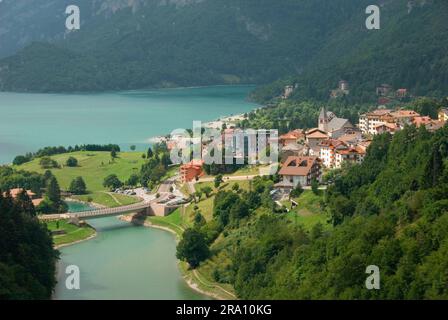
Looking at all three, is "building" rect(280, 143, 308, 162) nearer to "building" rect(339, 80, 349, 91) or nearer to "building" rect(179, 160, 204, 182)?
"building" rect(179, 160, 204, 182)

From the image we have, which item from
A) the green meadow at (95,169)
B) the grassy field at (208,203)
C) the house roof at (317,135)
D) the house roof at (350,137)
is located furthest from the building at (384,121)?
the green meadow at (95,169)

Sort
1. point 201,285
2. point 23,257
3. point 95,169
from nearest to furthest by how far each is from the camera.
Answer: point 23,257, point 201,285, point 95,169

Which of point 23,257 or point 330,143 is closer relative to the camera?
point 23,257

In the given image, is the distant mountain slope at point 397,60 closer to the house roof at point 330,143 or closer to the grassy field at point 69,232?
the house roof at point 330,143

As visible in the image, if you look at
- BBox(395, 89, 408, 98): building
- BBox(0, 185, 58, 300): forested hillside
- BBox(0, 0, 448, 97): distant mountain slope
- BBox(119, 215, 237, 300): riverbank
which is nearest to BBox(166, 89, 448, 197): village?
BBox(119, 215, 237, 300): riverbank

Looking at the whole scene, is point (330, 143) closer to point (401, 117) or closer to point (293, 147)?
point (293, 147)

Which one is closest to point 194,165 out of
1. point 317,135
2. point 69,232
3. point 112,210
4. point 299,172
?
point 112,210
